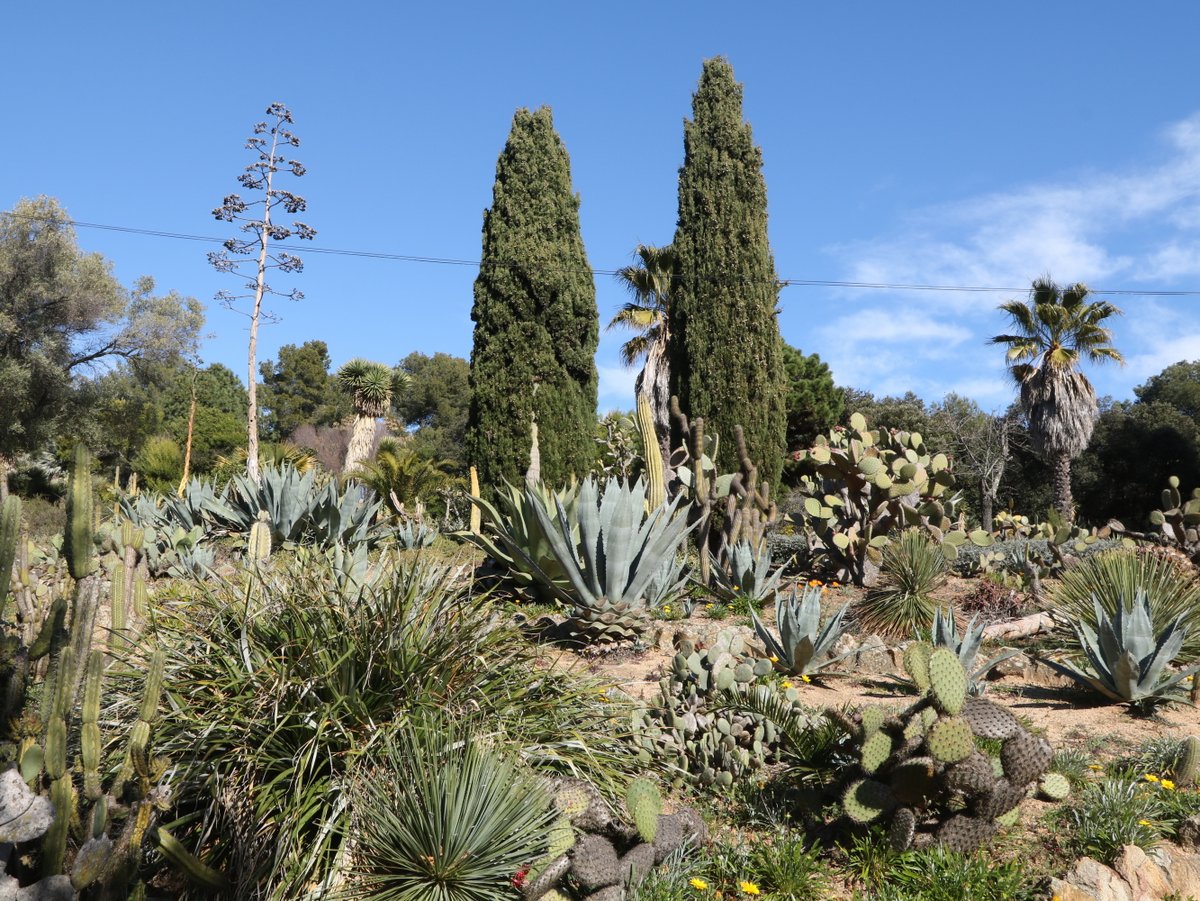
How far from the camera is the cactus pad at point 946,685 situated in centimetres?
379

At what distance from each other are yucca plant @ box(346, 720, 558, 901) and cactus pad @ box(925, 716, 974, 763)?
148 centimetres

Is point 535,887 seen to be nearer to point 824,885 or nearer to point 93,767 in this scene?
point 824,885

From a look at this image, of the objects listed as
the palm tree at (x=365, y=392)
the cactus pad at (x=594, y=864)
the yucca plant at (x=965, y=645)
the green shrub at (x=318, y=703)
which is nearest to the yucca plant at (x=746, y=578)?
the yucca plant at (x=965, y=645)

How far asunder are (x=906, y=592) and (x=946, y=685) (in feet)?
18.6

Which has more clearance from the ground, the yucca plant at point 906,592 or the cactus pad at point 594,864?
the yucca plant at point 906,592

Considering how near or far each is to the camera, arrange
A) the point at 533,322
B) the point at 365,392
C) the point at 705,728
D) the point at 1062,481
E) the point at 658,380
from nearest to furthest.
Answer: the point at 705,728, the point at 533,322, the point at 658,380, the point at 1062,481, the point at 365,392

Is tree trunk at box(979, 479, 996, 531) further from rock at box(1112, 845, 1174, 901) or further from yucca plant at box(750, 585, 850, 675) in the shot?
rock at box(1112, 845, 1174, 901)

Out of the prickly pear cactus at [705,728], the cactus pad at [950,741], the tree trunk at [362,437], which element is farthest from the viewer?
the tree trunk at [362,437]

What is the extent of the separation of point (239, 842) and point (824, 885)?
7.53 ft

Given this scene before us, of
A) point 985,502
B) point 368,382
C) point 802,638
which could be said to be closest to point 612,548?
point 802,638

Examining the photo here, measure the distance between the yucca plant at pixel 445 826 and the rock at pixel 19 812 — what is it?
1.07 metres

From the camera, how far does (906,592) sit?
923cm

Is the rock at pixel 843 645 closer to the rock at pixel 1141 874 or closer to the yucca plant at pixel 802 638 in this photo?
the yucca plant at pixel 802 638

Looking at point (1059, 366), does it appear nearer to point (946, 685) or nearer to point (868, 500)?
point (868, 500)
